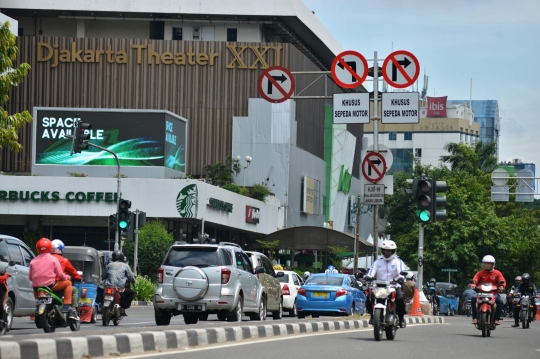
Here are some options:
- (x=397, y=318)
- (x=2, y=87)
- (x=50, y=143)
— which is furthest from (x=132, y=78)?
(x=397, y=318)

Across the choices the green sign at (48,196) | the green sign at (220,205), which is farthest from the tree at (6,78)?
the green sign at (220,205)

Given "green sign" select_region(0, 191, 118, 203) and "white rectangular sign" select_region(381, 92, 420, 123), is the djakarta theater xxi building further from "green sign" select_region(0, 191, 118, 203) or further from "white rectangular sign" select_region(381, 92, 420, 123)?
"white rectangular sign" select_region(381, 92, 420, 123)

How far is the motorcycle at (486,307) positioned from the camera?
19.5 meters

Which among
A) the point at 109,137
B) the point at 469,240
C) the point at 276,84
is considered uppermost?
the point at 109,137

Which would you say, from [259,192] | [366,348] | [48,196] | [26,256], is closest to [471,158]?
[259,192]

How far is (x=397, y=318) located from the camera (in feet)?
57.4

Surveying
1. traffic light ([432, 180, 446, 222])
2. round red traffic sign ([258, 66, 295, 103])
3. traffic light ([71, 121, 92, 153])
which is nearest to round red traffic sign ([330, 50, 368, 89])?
round red traffic sign ([258, 66, 295, 103])

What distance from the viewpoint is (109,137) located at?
202 ft

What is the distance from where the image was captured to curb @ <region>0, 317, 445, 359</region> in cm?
1080

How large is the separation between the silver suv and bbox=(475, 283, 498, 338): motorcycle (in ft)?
15.5

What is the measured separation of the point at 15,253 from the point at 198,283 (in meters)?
3.55

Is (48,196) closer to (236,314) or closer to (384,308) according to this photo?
(236,314)

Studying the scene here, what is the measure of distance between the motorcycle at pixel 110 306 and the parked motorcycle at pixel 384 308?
6946 mm

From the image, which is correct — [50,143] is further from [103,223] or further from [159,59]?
[159,59]
